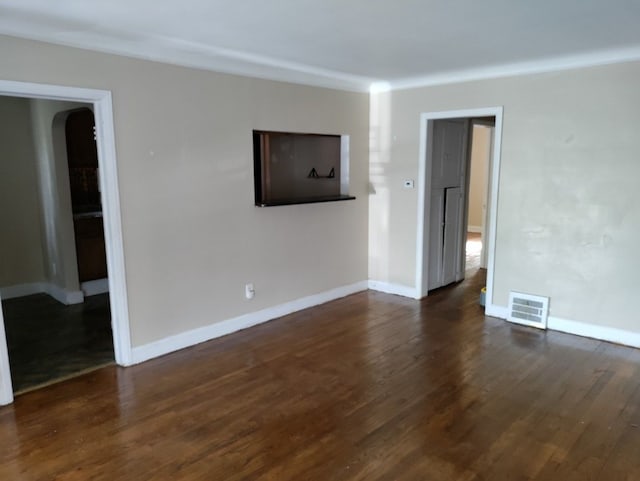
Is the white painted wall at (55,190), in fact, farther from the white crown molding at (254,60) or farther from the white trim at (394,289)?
the white trim at (394,289)

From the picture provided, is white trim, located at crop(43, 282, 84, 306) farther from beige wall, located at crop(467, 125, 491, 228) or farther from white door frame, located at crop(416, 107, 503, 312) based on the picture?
beige wall, located at crop(467, 125, 491, 228)

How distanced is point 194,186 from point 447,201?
314cm

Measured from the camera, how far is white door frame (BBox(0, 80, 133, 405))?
303cm

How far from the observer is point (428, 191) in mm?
5230

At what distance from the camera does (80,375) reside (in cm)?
349

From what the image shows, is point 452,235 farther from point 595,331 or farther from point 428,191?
point 595,331

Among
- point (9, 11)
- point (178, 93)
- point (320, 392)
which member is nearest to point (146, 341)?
point (320, 392)

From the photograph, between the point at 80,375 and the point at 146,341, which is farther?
the point at 146,341

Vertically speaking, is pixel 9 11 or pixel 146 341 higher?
pixel 9 11

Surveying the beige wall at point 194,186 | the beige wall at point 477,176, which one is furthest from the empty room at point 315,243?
the beige wall at point 477,176

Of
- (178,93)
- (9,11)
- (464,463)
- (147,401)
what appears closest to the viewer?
(464,463)

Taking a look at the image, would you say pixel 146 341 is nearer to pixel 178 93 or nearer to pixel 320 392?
pixel 320 392

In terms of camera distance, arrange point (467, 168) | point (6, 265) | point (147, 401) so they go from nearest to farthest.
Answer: point (147, 401) < point (6, 265) < point (467, 168)

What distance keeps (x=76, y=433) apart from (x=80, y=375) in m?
0.82
